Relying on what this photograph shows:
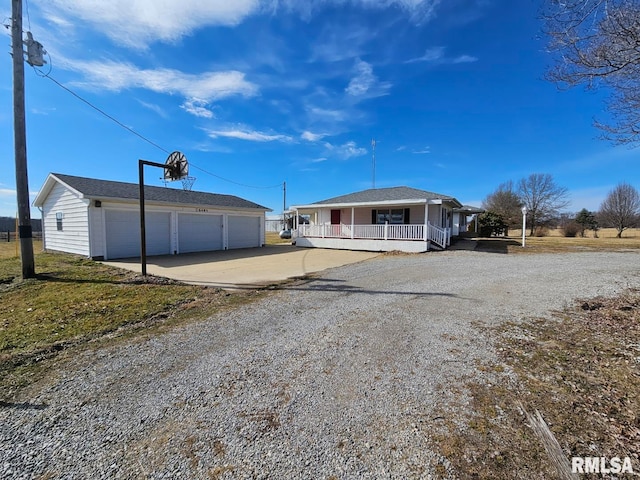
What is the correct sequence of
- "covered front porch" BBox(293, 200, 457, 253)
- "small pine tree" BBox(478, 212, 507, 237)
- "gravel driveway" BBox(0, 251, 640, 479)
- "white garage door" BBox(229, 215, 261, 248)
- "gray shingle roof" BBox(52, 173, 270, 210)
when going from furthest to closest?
1. "small pine tree" BBox(478, 212, 507, 237)
2. "white garage door" BBox(229, 215, 261, 248)
3. "covered front porch" BBox(293, 200, 457, 253)
4. "gray shingle roof" BBox(52, 173, 270, 210)
5. "gravel driveway" BBox(0, 251, 640, 479)

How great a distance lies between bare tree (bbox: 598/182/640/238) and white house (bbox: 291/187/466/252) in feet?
89.8

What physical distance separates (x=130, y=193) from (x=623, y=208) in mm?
48016

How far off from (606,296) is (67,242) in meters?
19.1

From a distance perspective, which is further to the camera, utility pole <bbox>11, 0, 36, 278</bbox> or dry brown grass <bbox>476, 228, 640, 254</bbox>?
dry brown grass <bbox>476, 228, 640, 254</bbox>

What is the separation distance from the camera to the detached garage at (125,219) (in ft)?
38.7

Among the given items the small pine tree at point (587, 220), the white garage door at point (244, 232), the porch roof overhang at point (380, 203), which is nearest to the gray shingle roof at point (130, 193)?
the white garage door at point (244, 232)

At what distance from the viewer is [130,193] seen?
43.3ft

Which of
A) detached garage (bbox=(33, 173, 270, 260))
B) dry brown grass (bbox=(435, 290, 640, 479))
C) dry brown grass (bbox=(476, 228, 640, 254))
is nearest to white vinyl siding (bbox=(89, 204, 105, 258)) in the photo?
detached garage (bbox=(33, 173, 270, 260))

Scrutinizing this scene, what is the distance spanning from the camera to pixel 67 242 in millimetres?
13172

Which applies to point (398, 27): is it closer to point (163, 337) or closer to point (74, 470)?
point (163, 337)

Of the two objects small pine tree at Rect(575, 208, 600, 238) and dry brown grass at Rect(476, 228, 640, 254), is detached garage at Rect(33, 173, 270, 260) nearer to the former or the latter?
dry brown grass at Rect(476, 228, 640, 254)

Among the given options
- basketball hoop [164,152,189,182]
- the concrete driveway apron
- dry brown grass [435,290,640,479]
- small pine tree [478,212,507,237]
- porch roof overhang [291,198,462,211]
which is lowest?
dry brown grass [435,290,640,479]

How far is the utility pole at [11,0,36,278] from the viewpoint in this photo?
7.54m

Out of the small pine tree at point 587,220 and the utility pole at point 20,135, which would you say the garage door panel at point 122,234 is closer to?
the utility pole at point 20,135
